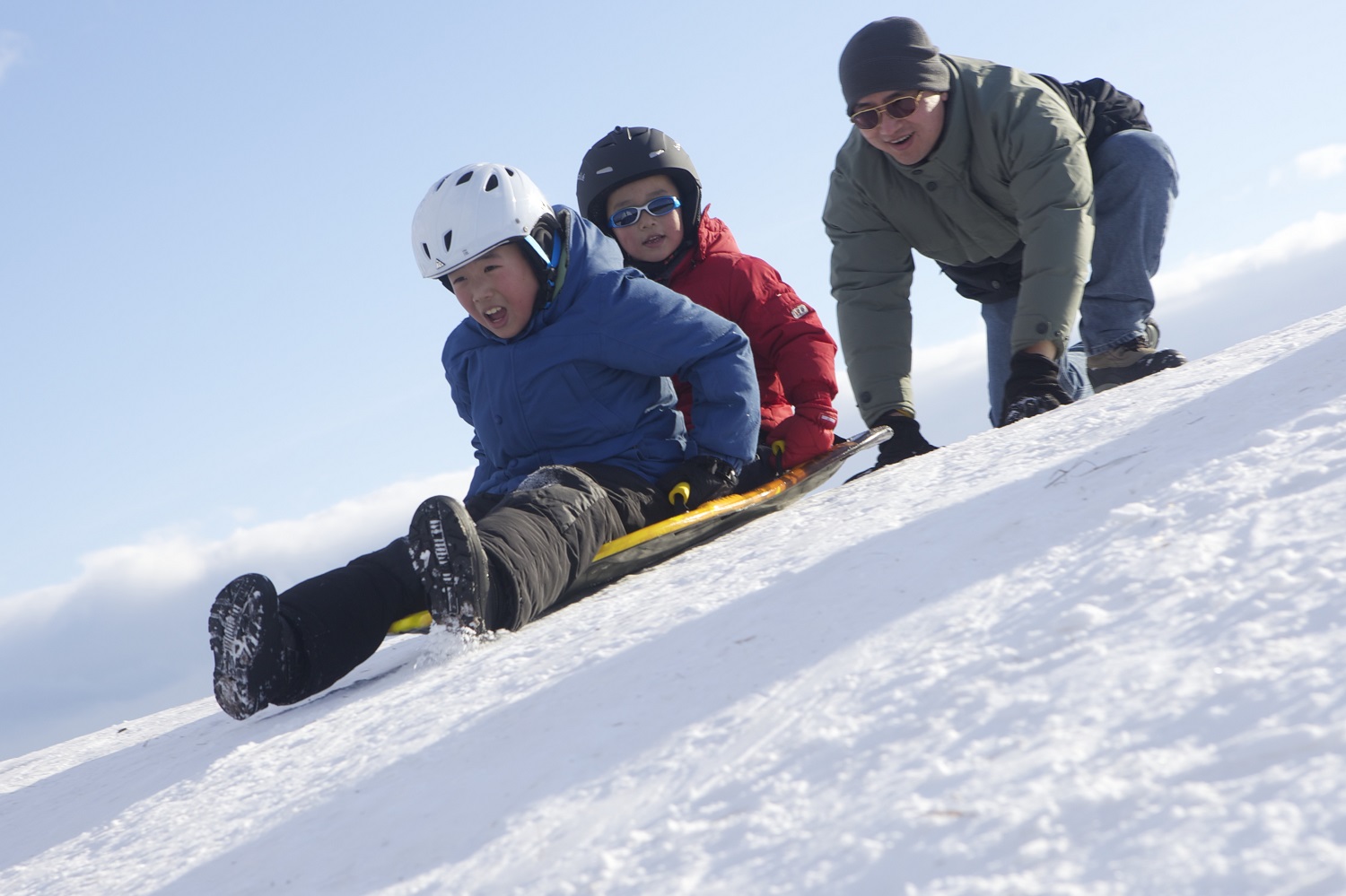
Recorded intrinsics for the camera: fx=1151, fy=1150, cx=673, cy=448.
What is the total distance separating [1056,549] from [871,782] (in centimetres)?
74

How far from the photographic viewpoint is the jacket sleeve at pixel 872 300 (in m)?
4.53

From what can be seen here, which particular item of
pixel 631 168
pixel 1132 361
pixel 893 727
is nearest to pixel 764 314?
pixel 631 168

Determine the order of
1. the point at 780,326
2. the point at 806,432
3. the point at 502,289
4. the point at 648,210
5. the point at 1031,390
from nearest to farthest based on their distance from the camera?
the point at 502,289 < the point at 1031,390 < the point at 806,432 < the point at 780,326 < the point at 648,210

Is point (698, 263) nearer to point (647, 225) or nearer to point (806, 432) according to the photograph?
point (647, 225)

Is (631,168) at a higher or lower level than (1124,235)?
higher

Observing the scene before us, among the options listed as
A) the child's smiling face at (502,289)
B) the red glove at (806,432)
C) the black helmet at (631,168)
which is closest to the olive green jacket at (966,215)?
the red glove at (806,432)

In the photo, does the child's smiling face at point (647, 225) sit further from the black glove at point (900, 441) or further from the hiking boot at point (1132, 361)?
the hiking boot at point (1132, 361)

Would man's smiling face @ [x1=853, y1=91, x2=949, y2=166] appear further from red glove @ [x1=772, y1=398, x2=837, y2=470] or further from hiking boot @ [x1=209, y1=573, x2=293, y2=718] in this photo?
hiking boot @ [x1=209, y1=573, x2=293, y2=718]

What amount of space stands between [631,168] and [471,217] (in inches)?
53.3

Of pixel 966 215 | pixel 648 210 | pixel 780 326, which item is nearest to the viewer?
pixel 966 215

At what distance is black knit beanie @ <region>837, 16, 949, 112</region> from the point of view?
3865 millimetres

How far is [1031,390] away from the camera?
12.6ft

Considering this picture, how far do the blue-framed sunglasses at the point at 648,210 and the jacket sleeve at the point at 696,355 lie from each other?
1085mm

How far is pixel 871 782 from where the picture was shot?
130 centimetres
